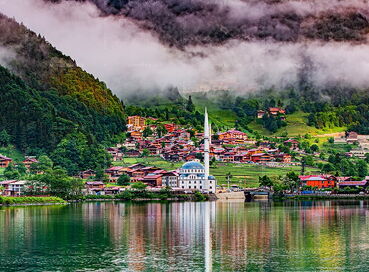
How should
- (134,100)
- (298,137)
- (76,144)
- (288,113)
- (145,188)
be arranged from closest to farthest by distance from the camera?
(145,188) → (76,144) → (298,137) → (288,113) → (134,100)

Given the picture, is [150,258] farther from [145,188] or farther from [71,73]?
[71,73]

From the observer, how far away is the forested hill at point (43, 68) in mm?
146000

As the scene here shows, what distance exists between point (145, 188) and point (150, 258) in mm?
63515

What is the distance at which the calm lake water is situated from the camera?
3122cm

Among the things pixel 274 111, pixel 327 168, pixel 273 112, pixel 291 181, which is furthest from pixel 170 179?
pixel 274 111

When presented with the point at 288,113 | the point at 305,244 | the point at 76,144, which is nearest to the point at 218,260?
the point at 305,244

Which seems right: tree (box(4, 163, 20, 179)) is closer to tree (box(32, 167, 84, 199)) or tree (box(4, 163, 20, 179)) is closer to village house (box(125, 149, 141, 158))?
tree (box(32, 167, 84, 199))

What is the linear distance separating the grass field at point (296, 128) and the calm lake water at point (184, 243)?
104566 mm

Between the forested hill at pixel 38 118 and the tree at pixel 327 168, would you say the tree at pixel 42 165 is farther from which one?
the tree at pixel 327 168

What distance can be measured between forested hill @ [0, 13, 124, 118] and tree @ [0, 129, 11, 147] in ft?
75.9

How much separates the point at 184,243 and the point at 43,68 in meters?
117

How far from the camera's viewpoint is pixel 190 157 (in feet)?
416

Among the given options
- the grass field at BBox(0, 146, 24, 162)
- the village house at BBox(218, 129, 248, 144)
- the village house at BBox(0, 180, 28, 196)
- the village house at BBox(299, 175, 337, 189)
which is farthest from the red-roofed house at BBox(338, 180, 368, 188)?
the grass field at BBox(0, 146, 24, 162)

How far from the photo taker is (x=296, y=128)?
163 metres
